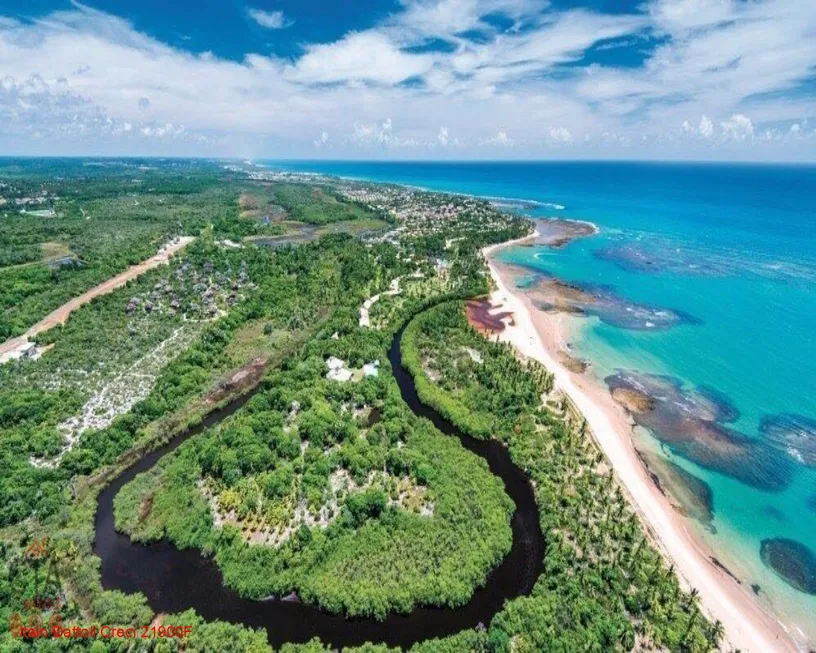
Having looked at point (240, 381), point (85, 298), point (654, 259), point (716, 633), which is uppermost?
point (654, 259)

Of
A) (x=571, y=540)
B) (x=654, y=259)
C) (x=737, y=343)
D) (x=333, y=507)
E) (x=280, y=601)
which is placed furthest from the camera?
(x=654, y=259)

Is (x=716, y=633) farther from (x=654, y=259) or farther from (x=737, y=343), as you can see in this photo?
(x=654, y=259)

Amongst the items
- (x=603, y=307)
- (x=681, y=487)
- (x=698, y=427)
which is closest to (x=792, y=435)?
(x=698, y=427)

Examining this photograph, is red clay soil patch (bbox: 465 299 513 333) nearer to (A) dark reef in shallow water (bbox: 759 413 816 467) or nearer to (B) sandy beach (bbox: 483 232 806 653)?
(B) sandy beach (bbox: 483 232 806 653)

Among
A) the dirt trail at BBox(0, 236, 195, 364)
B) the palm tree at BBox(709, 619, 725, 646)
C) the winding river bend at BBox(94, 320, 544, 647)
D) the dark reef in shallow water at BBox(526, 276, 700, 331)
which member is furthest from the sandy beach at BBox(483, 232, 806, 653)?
the dirt trail at BBox(0, 236, 195, 364)

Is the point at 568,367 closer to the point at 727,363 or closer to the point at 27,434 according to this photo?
Answer: the point at 727,363

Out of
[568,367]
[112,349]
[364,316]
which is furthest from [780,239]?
[112,349]
